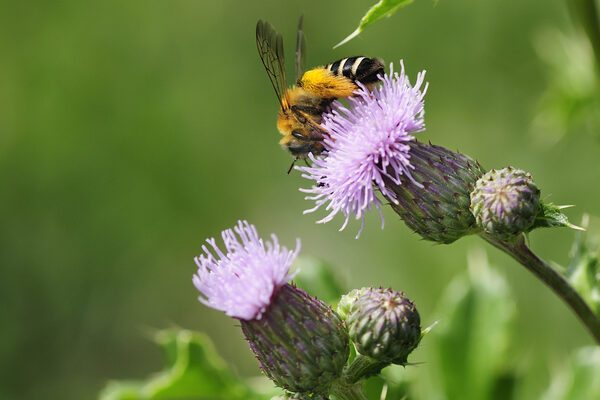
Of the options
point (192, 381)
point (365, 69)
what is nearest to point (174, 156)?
point (192, 381)

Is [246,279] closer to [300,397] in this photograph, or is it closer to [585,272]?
[300,397]

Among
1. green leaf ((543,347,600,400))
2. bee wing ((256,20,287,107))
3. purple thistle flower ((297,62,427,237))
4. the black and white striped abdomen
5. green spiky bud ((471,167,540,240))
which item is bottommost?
green leaf ((543,347,600,400))

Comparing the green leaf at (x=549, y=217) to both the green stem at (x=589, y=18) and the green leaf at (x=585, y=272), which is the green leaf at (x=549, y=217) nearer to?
the green leaf at (x=585, y=272)

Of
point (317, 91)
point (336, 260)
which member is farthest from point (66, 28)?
point (317, 91)

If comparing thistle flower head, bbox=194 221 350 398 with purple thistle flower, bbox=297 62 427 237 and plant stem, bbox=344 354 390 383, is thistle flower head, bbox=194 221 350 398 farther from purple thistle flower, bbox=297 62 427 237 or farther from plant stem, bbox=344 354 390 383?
purple thistle flower, bbox=297 62 427 237

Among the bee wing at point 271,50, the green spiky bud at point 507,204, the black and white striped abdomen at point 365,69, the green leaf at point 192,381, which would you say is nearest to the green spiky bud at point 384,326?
the green spiky bud at point 507,204

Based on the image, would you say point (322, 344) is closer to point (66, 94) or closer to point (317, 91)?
point (317, 91)

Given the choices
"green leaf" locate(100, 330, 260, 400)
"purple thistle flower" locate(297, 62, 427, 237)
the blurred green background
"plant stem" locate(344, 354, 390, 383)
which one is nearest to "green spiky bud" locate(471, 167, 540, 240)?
"purple thistle flower" locate(297, 62, 427, 237)
